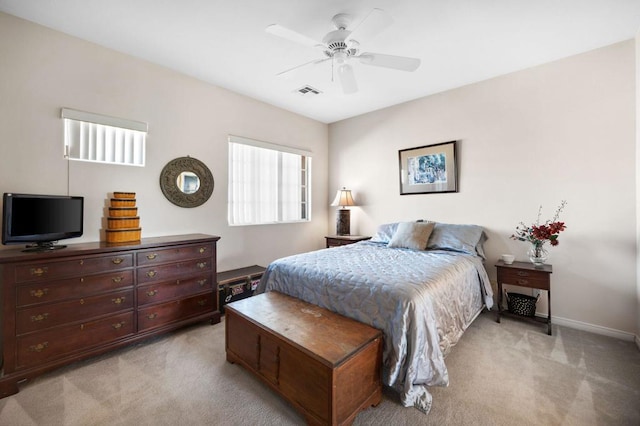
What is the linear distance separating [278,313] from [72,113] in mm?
2622

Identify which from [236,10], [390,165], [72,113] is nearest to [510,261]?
[390,165]

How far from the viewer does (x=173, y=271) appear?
2707 mm

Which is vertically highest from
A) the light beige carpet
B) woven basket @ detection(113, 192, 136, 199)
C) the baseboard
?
woven basket @ detection(113, 192, 136, 199)

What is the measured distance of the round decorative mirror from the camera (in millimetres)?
3111

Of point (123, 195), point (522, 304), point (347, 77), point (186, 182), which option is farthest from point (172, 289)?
point (522, 304)

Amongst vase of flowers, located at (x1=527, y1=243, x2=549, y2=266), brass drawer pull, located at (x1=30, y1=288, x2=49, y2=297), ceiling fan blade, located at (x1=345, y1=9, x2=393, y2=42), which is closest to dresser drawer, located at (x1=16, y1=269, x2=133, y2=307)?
brass drawer pull, located at (x1=30, y1=288, x2=49, y2=297)

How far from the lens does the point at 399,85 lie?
3508 millimetres

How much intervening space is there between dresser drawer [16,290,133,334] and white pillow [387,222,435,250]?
2.91m

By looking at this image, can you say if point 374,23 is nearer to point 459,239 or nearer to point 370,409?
point 459,239

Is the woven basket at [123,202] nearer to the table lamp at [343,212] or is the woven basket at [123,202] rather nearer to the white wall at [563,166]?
the table lamp at [343,212]

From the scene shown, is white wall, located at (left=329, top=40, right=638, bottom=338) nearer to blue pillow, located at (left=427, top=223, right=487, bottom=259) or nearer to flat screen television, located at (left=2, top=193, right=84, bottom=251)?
blue pillow, located at (left=427, top=223, right=487, bottom=259)

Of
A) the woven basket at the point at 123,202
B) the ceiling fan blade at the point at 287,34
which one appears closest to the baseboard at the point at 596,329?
the ceiling fan blade at the point at 287,34

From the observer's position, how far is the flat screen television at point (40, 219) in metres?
2.01

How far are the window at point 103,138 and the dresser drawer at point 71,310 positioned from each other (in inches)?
52.1
